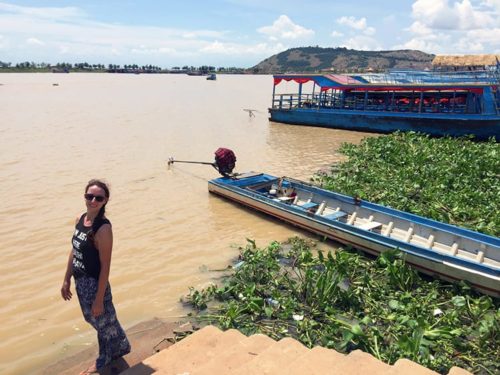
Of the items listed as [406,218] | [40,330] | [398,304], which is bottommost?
[40,330]

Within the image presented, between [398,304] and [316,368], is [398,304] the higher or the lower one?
the lower one

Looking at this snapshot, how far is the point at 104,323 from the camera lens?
4.46m

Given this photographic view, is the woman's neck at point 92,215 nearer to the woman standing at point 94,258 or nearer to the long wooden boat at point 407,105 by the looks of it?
the woman standing at point 94,258

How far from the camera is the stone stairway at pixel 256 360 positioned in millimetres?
3776

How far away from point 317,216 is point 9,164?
13.6 m

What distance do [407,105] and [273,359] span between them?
24529 millimetres

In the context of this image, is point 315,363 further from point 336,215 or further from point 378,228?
point 336,215

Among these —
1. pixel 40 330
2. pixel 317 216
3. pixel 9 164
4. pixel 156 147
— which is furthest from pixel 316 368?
pixel 156 147

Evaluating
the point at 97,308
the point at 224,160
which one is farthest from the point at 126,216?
the point at 97,308

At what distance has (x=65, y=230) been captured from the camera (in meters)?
10.3

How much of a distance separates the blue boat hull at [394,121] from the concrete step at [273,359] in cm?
1979

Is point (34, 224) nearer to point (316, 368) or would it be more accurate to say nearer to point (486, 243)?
point (316, 368)

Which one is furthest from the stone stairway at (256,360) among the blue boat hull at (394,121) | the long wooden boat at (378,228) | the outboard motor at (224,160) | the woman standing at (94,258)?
the blue boat hull at (394,121)

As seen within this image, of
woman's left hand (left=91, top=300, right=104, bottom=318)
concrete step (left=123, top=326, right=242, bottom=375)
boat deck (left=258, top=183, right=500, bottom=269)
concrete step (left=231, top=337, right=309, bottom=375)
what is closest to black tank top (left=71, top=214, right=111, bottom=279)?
woman's left hand (left=91, top=300, right=104, bottom=318)
